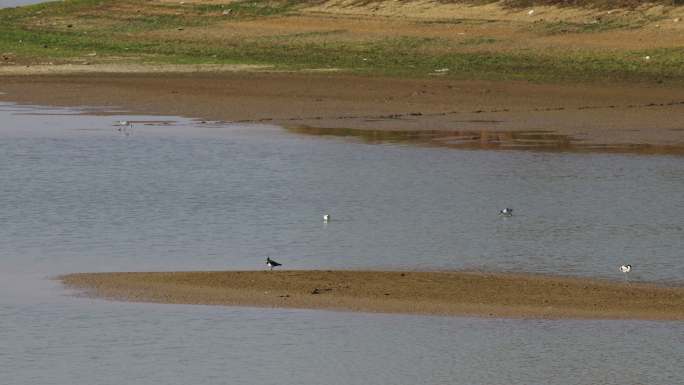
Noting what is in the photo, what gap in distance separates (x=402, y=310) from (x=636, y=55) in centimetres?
1793

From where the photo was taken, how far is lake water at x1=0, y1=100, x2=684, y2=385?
405 inches

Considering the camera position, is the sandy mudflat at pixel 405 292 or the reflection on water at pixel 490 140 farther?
the reflection on water at pixel 490 140

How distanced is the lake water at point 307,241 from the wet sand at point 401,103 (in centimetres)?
141

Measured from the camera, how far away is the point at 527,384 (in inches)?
385

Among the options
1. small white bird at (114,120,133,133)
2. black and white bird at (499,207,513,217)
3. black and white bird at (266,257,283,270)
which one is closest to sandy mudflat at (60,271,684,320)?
black and white bird at (266,257,283,270)

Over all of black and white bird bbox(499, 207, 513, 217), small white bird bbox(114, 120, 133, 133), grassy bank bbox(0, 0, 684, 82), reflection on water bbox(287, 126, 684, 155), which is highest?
black and white bird bbox(499, 207, 513, 217)

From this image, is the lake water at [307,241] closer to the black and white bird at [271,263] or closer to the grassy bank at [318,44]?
the black and white bird at [271,263]

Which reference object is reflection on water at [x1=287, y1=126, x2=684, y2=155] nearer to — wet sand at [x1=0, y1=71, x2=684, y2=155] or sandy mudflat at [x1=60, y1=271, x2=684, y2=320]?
wet sand at [x1=0, y1=71, x2=684, y2=155]

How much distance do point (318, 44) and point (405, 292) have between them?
74.8 ft

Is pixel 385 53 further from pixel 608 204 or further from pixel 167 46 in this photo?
pixel 608 204

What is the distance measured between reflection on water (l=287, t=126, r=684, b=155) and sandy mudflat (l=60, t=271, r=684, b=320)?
322 inches

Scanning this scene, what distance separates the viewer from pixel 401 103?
85.0 feet

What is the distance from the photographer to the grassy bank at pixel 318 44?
28.9 metres

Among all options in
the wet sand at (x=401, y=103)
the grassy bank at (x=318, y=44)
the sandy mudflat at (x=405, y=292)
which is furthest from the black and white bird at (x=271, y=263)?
the grassy bank at (x=318, y=44)
